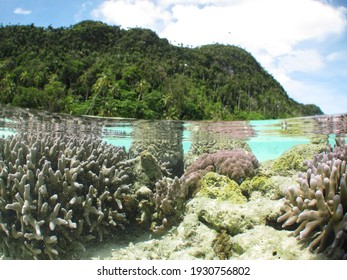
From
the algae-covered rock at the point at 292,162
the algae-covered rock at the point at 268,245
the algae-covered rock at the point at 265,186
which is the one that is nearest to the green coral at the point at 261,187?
the algae-covered rock at the point at 265,186

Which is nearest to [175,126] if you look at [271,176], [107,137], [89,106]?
[107,137]

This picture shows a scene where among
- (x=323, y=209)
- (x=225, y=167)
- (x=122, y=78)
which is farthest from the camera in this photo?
(x=122, y=78)

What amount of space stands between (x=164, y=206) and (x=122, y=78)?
231 feet

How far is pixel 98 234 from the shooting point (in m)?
4.89

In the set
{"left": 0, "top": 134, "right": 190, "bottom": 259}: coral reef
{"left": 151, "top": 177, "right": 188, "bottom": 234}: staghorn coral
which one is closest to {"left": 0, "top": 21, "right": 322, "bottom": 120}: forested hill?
{"left": 0, "top": 134, "right": 190, "bottom": 259}: coral reef

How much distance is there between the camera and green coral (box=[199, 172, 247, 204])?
4848 millimetres

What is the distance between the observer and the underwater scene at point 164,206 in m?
3.84

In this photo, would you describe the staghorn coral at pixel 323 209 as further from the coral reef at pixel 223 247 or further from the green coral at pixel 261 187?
the green coral at pixel 261 187

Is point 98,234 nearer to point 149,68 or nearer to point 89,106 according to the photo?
point 89,106

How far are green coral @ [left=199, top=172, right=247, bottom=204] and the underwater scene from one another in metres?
0.01

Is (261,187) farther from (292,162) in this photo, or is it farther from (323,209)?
(323,209)

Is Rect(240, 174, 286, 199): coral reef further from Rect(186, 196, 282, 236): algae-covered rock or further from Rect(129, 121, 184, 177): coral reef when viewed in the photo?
Rect(129, 121, 184, 177): coral reef

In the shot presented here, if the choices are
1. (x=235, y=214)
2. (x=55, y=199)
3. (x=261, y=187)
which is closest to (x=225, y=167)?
(x=261, y=187)

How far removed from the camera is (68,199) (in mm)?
4641
